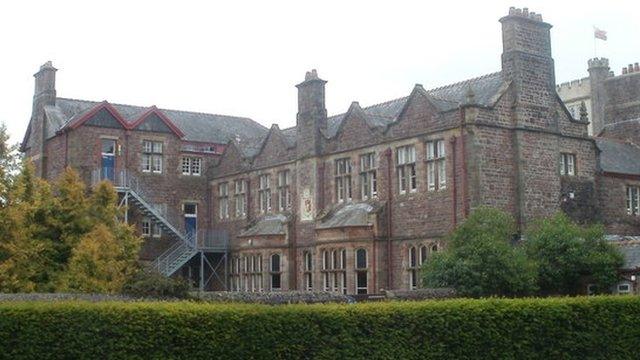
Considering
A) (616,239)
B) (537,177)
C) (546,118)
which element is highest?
(546,118)

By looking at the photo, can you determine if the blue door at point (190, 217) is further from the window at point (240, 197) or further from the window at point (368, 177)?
the window at point (368, 177)

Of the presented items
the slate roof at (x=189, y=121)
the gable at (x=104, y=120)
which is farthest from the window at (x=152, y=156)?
the gable at (x=104, y=120)

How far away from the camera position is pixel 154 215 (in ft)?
169

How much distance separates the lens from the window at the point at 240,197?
5266cm

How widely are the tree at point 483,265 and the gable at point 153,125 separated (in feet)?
80.3

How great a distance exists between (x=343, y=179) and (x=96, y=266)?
50.4 feet

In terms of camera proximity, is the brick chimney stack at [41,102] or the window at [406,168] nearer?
the window at [406,168]

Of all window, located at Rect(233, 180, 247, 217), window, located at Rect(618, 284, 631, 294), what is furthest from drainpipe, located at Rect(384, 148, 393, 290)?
window, located at Rect(233, 180, 247, 217)

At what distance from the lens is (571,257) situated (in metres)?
33.8

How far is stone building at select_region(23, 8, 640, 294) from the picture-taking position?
38781 millimetres

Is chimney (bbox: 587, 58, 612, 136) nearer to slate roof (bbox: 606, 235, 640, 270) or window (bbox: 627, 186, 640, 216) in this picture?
window (bbox: 627, 186, 640, 216)

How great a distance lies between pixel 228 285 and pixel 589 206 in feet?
68.8

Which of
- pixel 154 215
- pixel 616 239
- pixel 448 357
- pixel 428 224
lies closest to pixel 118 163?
pixel 154 215

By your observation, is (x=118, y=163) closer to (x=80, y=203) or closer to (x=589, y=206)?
(x=80, y=203)
